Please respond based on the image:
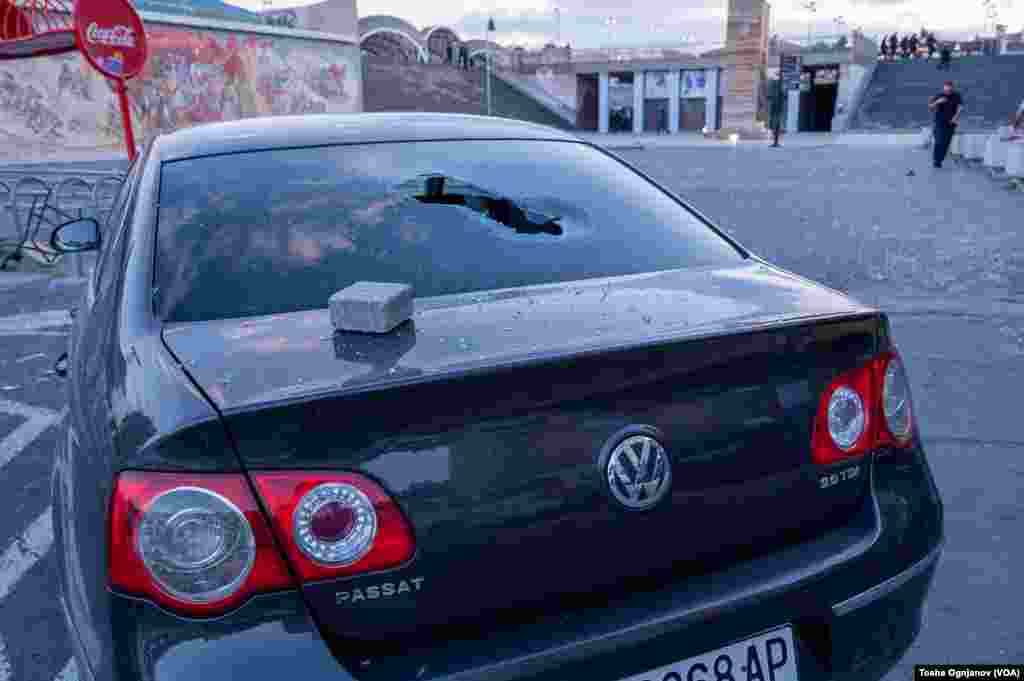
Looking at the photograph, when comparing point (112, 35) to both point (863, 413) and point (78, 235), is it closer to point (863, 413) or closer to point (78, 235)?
point (78, 235)

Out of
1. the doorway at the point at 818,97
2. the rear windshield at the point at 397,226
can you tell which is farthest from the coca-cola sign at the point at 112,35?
the doorway at the point at 818,97

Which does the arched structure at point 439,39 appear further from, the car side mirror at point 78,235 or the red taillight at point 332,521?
the red taillight at point 332,521

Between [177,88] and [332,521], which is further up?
[332,521]

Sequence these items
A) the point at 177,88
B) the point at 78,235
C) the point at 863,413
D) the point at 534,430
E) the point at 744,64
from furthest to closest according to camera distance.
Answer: the point at 744,64
the point at 177,88
the point at 78,235
the point at 863,413
the point at 534,430

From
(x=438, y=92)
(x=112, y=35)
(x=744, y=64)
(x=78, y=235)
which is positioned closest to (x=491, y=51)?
(x=438, y=92)

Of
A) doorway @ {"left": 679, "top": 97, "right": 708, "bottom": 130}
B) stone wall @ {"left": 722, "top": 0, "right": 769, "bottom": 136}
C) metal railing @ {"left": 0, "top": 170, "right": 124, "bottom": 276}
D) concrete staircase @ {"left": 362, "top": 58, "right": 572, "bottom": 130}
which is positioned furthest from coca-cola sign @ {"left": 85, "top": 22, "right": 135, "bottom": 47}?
doorway @ {"left": 679, "top": 97, "right": 708, "bottom": 130}

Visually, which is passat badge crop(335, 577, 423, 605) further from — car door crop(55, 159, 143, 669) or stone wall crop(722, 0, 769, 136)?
stone wall crop(722, 0, 769, 136)

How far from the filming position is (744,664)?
1651 millimetres

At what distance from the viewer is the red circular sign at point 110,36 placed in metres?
8.01

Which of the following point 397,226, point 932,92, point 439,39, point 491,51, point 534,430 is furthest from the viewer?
point 439,39

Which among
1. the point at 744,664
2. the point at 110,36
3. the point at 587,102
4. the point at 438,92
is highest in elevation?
the point at 110,36

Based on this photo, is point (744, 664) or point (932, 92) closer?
point (744, 664)

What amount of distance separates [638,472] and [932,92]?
183ft

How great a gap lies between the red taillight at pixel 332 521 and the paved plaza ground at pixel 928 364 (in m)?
1.71
